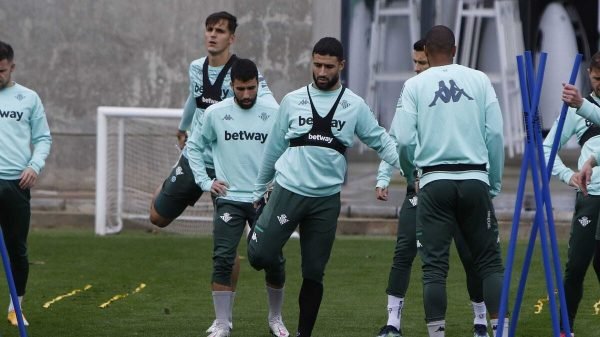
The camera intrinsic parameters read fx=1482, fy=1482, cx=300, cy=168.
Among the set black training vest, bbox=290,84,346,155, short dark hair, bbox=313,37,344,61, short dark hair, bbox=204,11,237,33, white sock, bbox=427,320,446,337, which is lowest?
white sock, bbox=427,320,446,337

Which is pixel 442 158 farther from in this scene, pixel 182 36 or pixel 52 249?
pixel 182 36

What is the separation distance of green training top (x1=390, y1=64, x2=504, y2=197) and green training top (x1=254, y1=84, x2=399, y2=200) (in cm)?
76

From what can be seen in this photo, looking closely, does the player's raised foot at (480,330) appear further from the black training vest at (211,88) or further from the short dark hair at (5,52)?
the short dark hair at (5,52)

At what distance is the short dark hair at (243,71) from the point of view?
32.6 ft

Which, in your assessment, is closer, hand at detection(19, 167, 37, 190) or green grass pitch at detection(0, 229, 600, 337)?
hand at detection(19, 167, 37, 190)

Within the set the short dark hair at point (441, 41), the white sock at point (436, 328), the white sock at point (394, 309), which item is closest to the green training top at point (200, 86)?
the white sock at point (394, 309)

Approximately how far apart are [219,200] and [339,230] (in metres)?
7.48

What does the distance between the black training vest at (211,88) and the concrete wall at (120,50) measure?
28.6 ft

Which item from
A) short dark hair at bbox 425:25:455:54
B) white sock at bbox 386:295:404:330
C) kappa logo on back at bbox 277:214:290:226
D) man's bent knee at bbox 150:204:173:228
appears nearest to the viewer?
short dark hair at bbox 425:25:455:54

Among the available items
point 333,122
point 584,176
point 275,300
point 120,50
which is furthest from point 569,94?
point 120,50

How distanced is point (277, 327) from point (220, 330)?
440 mm

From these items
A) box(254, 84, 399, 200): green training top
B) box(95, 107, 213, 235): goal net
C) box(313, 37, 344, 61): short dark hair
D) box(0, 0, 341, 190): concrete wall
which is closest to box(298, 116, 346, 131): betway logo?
box(254, 84, 399, 200): green training top

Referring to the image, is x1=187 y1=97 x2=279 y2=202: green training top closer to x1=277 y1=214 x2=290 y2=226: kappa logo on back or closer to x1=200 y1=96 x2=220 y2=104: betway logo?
x1=200 y1=96 x2=220 y2=104: betway logo

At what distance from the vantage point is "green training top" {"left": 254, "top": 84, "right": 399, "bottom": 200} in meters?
9.20
